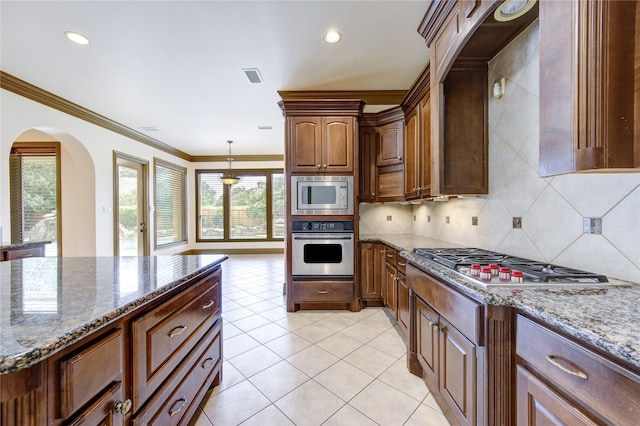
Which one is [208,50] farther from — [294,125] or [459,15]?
[459,15]

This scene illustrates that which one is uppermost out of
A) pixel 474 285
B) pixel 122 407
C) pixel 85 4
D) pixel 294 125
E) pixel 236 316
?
pixel 85 4

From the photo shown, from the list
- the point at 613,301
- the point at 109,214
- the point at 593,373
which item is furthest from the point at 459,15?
the point at 109,214

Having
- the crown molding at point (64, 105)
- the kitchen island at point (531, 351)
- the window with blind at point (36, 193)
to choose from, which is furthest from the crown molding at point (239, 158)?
the kitchen island at point (531, 351)

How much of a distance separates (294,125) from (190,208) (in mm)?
5016

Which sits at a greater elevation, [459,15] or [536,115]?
[459,15]

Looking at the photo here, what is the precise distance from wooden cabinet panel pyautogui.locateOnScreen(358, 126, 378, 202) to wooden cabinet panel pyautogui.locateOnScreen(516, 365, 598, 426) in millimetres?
2492

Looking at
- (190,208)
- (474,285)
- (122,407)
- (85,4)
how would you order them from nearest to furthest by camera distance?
(122,407) → (474,285) → (85,4) → (190,208)

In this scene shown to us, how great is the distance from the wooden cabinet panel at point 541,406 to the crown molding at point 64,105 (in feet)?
16.3

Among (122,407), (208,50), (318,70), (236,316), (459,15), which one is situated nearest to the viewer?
(122,407)

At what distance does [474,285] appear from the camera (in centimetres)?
113

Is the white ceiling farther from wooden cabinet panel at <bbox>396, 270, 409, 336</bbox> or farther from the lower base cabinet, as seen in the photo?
wooden cabinet panel at <bbox>396, 270, 409, 336</bbox>

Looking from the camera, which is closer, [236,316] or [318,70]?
[318,70]

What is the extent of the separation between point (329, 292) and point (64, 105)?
4311 mm

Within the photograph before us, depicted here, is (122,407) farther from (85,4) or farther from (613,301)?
(85,4)
